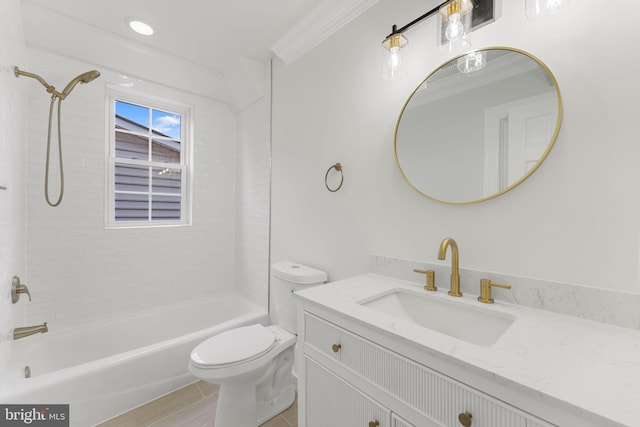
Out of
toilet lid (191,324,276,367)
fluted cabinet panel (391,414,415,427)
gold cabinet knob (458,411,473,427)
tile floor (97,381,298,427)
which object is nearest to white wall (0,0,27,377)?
tile floor (97,381,298,427)

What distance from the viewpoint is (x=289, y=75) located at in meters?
2.18

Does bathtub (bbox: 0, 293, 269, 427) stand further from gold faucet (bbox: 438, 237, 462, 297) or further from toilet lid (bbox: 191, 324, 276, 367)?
gold faucet (bbox: 438, 237, 462, 297)

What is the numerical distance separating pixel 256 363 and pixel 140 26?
8.07 feet

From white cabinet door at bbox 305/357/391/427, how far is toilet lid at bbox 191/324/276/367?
1.38 ft

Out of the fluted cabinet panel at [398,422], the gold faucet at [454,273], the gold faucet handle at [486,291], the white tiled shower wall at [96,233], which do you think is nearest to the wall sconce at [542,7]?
the gold faucet at [454,273]

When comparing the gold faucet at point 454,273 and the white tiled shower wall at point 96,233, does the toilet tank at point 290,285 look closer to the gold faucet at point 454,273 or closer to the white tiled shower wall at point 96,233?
the gold faucet at point 454,273

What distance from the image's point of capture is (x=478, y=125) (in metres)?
1.16

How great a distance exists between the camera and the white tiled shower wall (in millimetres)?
1966

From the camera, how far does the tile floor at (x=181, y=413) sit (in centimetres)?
159

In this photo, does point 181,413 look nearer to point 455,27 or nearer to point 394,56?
point 394,56

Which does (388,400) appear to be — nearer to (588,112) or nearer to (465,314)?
(465,314)

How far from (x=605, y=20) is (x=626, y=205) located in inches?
24.3

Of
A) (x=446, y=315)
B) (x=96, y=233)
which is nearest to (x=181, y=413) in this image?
(x=96, y=233)

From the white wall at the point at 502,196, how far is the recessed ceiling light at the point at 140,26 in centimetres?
115
